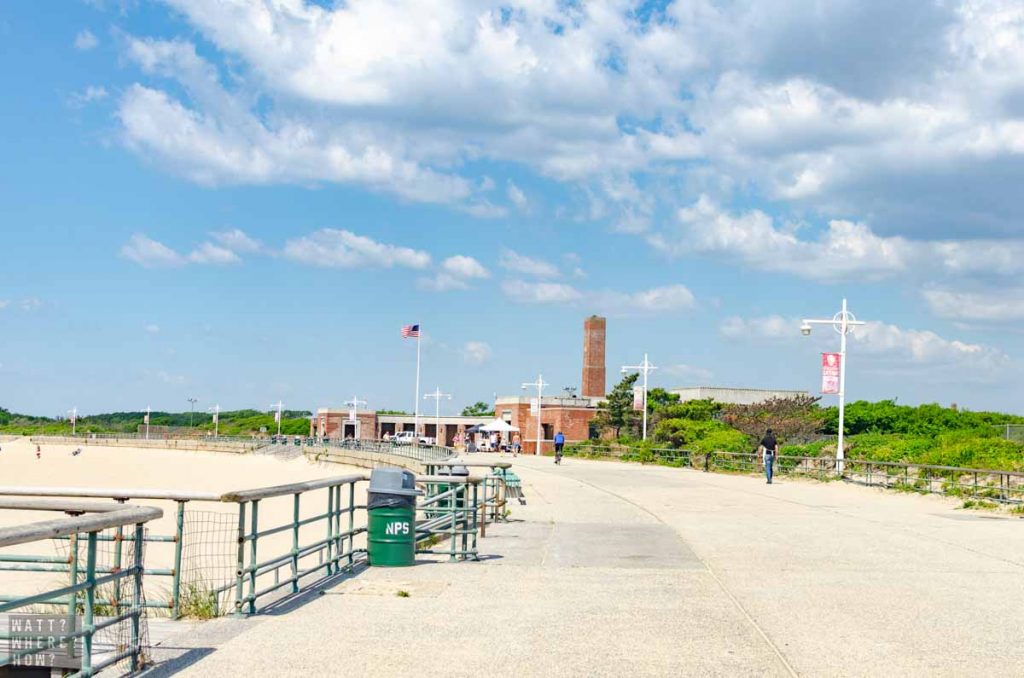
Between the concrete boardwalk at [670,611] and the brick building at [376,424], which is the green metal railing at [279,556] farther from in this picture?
the brick building at [376,424]

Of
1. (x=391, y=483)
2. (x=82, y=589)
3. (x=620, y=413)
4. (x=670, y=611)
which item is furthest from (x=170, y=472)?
(x=82, y=589)

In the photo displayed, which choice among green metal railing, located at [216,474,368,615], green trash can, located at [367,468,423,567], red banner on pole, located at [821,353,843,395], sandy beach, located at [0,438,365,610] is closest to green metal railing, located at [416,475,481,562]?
green trash can, located at [367,468,423,567]

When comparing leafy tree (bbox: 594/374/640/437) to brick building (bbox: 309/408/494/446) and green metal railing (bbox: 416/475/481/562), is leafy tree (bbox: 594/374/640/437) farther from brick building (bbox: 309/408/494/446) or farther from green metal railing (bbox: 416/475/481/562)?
green metal railing (bbox: 416/475/481/562)

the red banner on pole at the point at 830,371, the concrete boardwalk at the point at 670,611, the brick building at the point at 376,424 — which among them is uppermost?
the red banner on pole at the point at 830,371

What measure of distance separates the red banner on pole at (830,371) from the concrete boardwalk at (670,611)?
2140 cm

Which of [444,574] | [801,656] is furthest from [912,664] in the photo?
[444,574]

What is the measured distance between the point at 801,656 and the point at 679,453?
46.8 metres

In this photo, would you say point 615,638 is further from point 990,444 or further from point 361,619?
point 990,444

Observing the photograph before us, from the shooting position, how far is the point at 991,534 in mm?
20750

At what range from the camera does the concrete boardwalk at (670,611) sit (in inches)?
336

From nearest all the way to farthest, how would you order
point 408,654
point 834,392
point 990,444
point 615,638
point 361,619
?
point 408,654, point 615,638, point 361,619, point 990,444, point 834,392

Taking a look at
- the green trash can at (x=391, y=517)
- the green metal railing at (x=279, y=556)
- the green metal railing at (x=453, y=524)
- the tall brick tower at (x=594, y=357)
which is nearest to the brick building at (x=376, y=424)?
the tall brick tower at (x=594, y=357)

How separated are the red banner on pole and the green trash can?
3080 centimetres

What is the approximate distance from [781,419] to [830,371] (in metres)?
21.7
